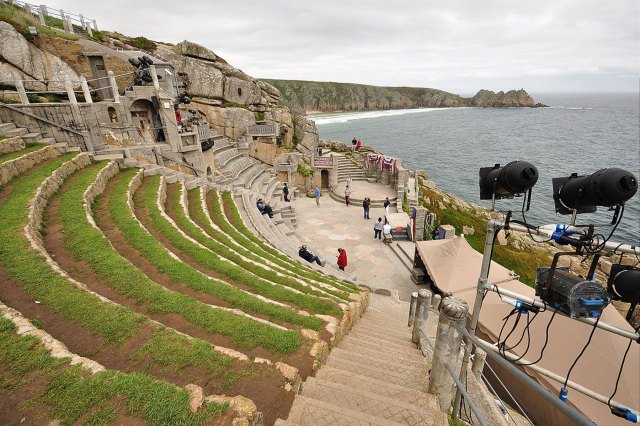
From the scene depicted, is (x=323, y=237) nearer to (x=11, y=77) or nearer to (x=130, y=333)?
(x=130, y=333)

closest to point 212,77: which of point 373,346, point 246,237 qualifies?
point 246,237

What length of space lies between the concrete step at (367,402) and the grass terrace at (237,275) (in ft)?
9.13

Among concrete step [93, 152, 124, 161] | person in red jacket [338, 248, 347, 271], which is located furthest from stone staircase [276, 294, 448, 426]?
concrete step [93, 152, 124, 161]

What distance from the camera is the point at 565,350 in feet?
25.7

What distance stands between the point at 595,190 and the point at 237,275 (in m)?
8.10

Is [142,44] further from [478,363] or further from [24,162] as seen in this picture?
[478,363]

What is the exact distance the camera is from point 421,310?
7.59 m

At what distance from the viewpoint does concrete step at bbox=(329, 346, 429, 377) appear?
592 cm

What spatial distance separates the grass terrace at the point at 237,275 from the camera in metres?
7.89

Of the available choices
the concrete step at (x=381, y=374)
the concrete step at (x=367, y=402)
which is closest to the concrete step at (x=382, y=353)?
the concrete step at (x=381, y=374)

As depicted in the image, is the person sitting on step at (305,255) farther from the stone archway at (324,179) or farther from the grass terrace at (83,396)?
the stone archway at (324,179)

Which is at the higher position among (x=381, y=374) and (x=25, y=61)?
(x=25, y=61)

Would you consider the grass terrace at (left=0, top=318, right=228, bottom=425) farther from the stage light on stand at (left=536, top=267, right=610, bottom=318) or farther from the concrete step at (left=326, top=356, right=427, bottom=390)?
the stage light on stand at (left=536, top=267, right=610, bottom=318)

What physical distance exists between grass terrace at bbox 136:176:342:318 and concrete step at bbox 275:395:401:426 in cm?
340
